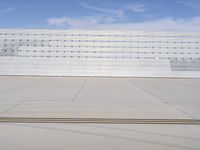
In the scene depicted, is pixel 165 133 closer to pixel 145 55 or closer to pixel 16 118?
pixel 16 118

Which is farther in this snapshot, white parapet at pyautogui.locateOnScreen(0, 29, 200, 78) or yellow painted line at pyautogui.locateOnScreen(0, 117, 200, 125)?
white parapet at pyautogui.locateOnScreen(0, 29, 200, 78)

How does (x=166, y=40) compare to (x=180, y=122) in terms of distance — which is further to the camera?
(x=166, y=40)

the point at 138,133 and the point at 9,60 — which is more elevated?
the point at 9,60

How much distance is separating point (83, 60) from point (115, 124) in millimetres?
26090

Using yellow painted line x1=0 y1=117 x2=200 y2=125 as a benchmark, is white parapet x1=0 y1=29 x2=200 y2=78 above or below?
above

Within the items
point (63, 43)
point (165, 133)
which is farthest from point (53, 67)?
point (165, 133)

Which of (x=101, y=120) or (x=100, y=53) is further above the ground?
(x=100, y=53)

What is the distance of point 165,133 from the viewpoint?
5.53 m

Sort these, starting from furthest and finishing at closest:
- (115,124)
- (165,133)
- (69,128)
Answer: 1. (115,124)
2. (69,128)
3. (165,133)

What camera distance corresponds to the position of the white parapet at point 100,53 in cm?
3198

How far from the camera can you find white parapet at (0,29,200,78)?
32.0 metres

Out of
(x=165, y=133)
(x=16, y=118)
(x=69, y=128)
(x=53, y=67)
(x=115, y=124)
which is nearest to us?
(x=165, y=133)

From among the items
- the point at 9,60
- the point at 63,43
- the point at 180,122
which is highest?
the point at 63,43

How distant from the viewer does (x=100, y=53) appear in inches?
1270
